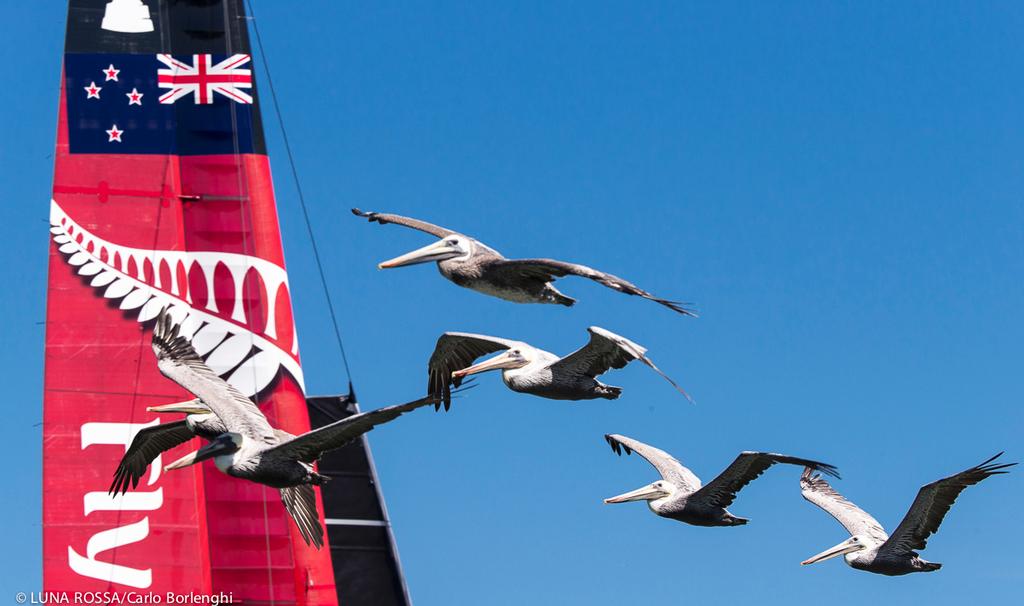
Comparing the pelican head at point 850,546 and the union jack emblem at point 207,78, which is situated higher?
the pelican head at point 850,546

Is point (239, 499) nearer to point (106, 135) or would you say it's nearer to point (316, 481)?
point (106, 135)

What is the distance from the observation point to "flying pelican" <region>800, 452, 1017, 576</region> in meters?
35.4

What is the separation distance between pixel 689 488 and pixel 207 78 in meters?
21.3

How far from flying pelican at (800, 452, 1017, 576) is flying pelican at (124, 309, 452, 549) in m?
12.1

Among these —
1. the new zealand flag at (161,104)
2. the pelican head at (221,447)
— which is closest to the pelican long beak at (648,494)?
the pelican head at (221,447)

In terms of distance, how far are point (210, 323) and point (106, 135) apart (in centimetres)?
572

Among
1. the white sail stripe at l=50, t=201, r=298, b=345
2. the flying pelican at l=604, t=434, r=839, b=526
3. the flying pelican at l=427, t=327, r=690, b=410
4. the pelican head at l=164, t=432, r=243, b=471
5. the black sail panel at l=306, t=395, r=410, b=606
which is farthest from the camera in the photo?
the black sail panel at l=306, t=395, r=410, b=606

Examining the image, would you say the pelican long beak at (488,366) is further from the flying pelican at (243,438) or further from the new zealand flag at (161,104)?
the new zealand flag at (161,104)

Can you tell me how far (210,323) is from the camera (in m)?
51.0

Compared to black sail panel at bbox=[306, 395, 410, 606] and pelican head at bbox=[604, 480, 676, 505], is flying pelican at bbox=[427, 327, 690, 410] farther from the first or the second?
black sail panel at bbox=[306, 395, 410, 606]

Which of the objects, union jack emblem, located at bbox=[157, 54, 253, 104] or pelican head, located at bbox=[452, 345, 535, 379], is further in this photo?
union jack emblem, located at bbox=[157, 54, 253, 104]

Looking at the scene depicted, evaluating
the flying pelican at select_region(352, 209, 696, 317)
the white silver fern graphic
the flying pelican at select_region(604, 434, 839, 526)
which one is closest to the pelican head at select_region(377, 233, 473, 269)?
the flying pelican at select_region(352, 209, 696, 317)

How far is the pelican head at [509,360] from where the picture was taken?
3161 centimetres

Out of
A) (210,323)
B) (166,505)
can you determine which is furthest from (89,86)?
(166,505)
